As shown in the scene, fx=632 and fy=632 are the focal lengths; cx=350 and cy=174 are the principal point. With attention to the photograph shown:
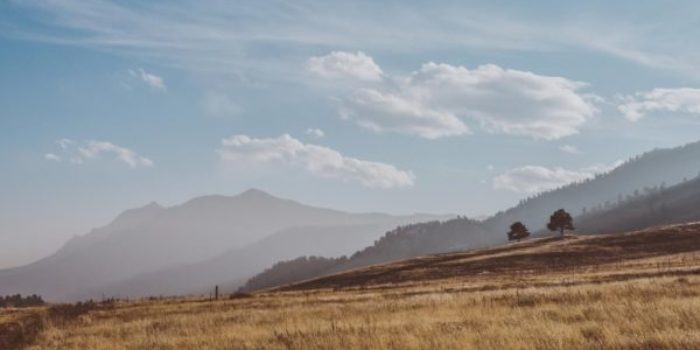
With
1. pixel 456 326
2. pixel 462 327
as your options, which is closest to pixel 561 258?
pixel 456 326

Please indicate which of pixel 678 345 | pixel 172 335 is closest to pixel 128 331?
pixel 172 335

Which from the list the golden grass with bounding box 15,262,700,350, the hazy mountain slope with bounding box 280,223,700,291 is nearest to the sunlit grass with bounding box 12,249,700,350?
the golden grass with bounding box 15,262,700,350

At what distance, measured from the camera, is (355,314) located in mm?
23531

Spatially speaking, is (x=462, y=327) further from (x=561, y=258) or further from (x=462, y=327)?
(x=561, y=258)

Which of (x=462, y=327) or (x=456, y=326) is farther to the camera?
(x=456, y=326)

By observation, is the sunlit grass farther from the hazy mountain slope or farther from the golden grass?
the hazy mountain slope

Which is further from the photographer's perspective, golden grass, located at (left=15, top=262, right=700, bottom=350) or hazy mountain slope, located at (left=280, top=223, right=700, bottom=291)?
hazy mountain slope, located at (left=280, top=223, right=700, bottom=291)

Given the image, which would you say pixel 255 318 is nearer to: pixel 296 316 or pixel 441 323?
pixel 296 316

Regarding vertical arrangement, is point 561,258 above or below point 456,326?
below

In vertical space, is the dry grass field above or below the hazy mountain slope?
above

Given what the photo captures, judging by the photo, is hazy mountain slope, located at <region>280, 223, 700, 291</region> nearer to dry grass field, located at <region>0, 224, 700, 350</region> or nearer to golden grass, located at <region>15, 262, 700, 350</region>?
dry grass field, located at <region>0, 224, 700, 350</region>

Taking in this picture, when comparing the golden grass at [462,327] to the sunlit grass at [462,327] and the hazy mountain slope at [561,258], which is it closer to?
the sunlit grass at [462,327]

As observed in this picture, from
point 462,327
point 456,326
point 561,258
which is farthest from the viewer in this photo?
point 561,258

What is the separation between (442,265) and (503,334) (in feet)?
239
